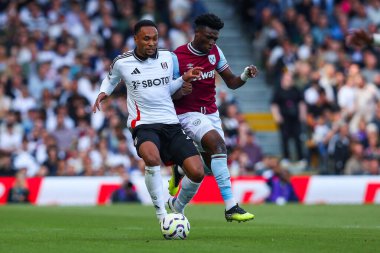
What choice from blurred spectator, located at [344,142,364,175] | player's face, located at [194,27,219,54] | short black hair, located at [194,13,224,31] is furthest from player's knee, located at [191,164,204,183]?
blurred spectator, located at [344,142,364,175]

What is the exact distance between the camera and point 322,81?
90.6 ft

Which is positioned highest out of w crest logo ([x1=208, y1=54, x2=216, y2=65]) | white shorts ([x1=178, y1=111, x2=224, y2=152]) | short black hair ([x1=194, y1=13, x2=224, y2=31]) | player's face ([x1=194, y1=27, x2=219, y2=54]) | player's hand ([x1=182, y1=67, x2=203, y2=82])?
short black hair ([x1=194, y1=13, x2=224, y2=31])

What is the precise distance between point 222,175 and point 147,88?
5.11 ft

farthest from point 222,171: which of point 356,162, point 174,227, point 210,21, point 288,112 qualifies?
point 288,112

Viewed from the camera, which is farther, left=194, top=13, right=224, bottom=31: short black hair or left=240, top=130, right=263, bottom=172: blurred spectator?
left=240, top=130, right=263, bottom=172: blurred spectator

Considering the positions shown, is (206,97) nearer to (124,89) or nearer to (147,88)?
(147,88)

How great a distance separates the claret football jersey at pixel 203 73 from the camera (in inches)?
546

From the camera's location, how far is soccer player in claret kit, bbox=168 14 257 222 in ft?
44.2

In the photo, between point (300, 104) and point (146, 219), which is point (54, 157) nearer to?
point (300, 104)

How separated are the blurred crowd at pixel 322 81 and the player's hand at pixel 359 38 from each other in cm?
1323

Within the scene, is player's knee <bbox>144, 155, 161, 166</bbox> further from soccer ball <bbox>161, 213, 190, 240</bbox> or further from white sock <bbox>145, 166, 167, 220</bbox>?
soccer ball <bbox>161, 213, 190, 240</bbox>

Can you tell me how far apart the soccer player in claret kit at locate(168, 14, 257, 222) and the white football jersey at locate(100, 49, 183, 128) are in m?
0.39

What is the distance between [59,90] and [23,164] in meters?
2.59

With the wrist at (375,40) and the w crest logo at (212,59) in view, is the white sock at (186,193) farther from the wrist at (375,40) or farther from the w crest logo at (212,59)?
the wrist at (375,40)
